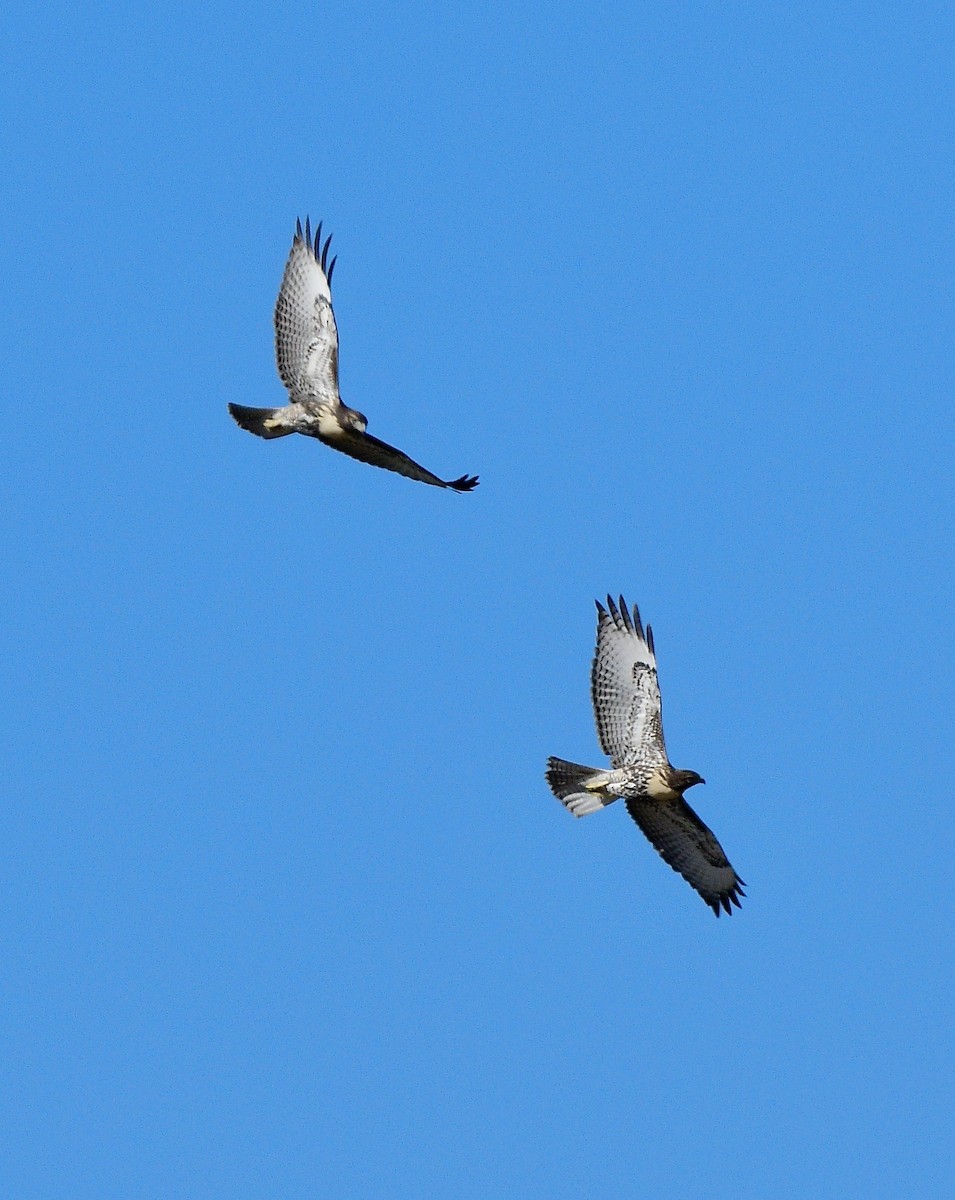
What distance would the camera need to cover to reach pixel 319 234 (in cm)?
1897

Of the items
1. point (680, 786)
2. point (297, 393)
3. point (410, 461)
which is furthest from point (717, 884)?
point (297, 393)

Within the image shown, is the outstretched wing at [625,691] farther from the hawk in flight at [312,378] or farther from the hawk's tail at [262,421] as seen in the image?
the hawk's tail at [262,421]

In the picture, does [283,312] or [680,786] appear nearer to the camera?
[680,786]

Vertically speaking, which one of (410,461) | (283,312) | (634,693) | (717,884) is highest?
(283,312)

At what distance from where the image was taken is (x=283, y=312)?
1844cm

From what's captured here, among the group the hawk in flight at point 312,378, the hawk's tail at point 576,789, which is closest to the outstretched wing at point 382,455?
the hawk in flight at point 312,378

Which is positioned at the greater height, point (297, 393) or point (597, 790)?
point (297, 393)

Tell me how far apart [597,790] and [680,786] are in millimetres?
779

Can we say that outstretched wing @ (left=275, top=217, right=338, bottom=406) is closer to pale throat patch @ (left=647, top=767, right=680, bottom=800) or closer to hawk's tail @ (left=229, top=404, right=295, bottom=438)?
hawk's tail @ (left=229, top=404, right=295, bottom=438)

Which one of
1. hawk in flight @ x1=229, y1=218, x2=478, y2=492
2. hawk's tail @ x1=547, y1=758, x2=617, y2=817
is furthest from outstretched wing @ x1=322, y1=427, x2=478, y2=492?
hawk's tail @ x1=547, y1=758, x2=617, y2=817

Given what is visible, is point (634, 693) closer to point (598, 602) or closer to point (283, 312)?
point (598, 602)

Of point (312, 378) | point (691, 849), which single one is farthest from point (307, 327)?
point (691, 849)

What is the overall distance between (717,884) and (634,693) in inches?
71.6

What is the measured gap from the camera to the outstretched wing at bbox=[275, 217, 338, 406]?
17.9 meters
